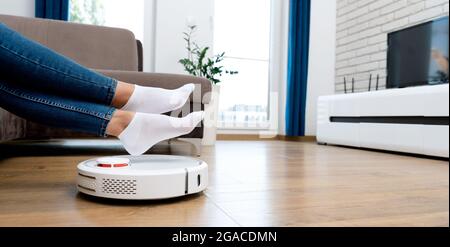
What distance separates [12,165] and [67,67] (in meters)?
0.66

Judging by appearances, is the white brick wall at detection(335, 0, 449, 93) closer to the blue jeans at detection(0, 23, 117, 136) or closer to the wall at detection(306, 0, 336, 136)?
the wall at detection(306, 0, 336, 136)

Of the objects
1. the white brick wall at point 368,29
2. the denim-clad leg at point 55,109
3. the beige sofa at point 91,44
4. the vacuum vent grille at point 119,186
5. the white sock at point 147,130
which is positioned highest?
the white brick wall at point 368,29

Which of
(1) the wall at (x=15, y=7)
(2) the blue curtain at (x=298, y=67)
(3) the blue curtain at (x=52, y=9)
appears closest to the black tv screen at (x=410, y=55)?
(2) the blue curtain at (x=298, y=67)

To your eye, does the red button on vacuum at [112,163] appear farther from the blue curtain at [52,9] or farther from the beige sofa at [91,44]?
the blue curtain at [52,9]

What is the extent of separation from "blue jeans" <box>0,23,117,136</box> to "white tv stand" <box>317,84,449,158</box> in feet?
4.94

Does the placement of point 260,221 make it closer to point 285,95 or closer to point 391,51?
point 391,51

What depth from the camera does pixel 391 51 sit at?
9.23ft

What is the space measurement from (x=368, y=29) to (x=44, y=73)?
3.15 metres

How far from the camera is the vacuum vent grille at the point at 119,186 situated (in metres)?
0.74

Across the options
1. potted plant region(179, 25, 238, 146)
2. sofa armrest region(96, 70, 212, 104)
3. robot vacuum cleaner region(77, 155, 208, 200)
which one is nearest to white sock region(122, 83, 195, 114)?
robot vacuum cleaner region(77, 155, 208, 200)

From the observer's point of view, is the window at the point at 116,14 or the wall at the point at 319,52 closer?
the window at the point at 116,14

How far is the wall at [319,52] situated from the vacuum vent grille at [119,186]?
323 centimetres

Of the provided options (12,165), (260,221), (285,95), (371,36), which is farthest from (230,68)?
(260,221)

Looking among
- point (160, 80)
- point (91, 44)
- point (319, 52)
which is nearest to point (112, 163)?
point (160, 80)
